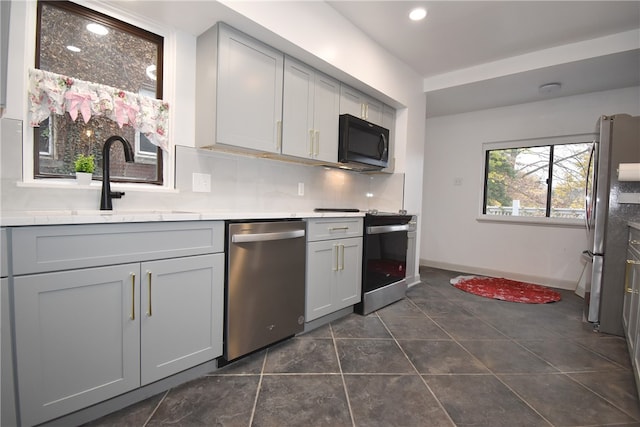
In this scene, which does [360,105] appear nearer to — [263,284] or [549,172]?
[263,284]

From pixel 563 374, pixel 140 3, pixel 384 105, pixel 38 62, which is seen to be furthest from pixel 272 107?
pixel 563 374

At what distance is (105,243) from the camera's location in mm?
1247

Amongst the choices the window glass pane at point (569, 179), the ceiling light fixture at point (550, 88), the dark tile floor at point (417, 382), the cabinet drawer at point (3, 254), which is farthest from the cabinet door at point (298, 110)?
the window glass pane at point (569, 179)

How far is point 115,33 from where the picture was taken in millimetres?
1812

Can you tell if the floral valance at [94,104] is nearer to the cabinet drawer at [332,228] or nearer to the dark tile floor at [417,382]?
the cabinet drawer at [332,228]

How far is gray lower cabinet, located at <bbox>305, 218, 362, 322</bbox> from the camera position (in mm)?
2184

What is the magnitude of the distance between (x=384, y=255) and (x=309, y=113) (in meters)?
1.46

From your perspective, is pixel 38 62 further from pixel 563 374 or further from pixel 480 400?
pixel 563 374

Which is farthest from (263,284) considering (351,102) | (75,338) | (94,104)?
(351,102)

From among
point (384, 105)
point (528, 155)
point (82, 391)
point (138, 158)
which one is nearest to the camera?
point (82, 391)

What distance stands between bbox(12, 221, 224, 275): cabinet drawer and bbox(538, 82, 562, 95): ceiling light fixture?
386 centimetres

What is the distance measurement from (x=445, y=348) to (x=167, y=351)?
1.77 meters

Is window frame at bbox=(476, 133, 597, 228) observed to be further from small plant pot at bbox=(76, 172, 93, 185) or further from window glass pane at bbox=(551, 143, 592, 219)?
small plant pot at bbox=(76, 172, 93, 185)

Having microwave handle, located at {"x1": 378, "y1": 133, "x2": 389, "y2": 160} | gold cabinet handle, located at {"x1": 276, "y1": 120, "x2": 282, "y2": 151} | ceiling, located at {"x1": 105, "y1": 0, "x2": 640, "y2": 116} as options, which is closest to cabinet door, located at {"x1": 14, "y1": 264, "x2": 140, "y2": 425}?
gold cabinet handle, located at {"x1": 276, "y1": 120, "x2": 282, "y2": 151}
